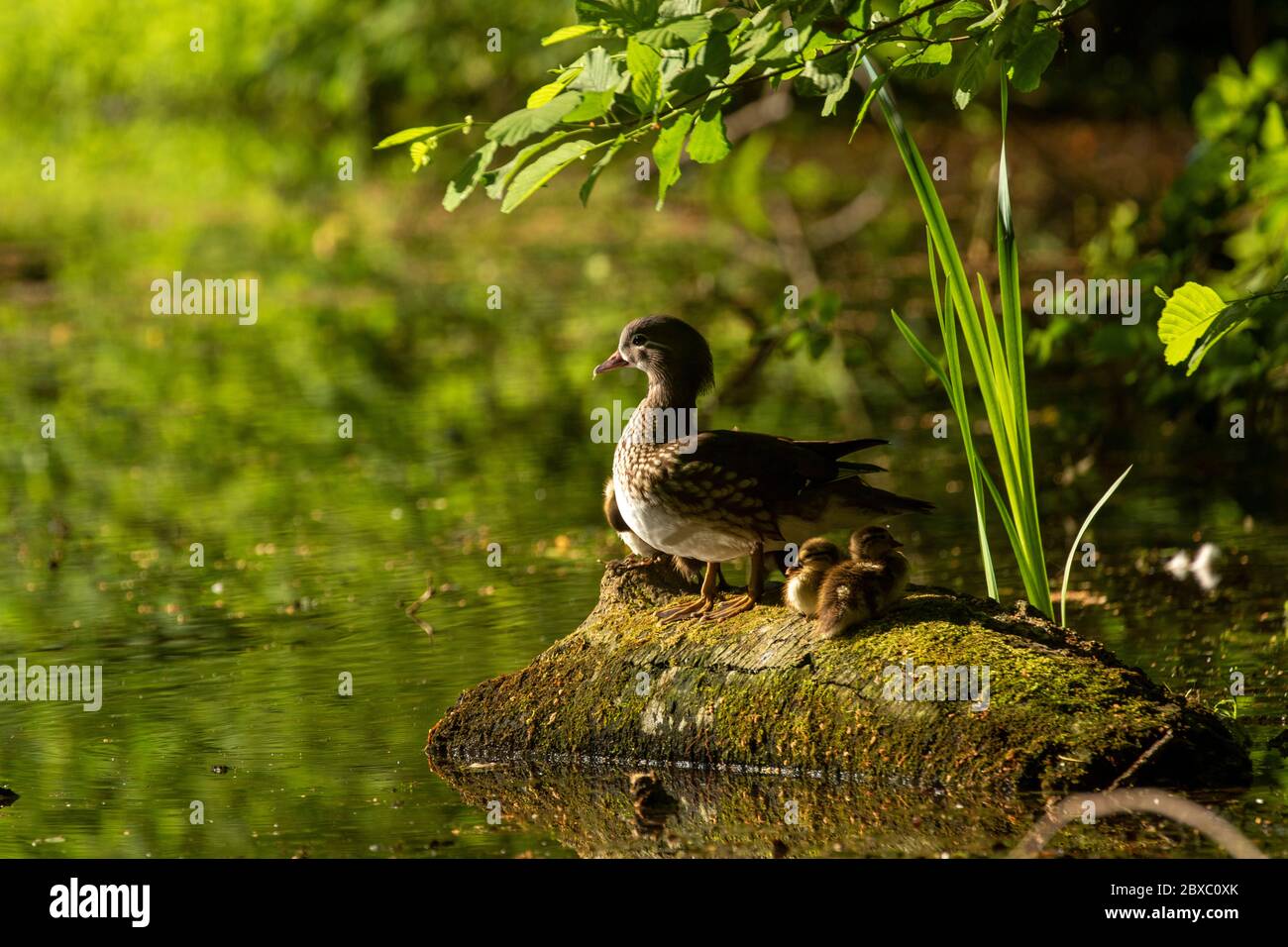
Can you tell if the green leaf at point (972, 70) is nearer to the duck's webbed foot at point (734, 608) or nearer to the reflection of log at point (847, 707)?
the reflection of log at point (847, 707)

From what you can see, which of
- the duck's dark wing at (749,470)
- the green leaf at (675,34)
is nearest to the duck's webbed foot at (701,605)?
the duck's dark wing at (749,470)

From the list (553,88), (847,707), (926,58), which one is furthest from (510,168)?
(847,707)

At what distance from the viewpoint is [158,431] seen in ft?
43.6

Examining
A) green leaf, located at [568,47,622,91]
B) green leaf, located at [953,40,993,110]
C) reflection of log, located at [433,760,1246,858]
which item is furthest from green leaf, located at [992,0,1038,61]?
reflection of log, located at [433,760,1246,858]

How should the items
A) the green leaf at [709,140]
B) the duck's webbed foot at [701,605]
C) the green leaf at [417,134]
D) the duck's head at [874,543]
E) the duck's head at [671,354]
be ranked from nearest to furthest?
the green leaf at [417,134] < the green leaf at [709,140] < the duck's head at [874,543] < the duck's webbed foot at [701,605] < the duck's head at [671,354]

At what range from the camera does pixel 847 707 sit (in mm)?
6059

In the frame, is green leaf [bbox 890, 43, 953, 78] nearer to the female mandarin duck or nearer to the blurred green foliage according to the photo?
the female mandarin duck

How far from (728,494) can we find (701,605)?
1.49ft

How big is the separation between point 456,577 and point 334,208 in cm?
1832

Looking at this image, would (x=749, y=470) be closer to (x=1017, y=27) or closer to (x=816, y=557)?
(x=816, y=557)

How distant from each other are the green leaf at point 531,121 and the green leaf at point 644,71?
0.52 ft

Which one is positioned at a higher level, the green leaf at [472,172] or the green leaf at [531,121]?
the green leaf at [531,121]

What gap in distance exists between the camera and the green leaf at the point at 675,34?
17.5ft

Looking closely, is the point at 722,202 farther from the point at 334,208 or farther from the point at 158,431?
the point at 158,431
